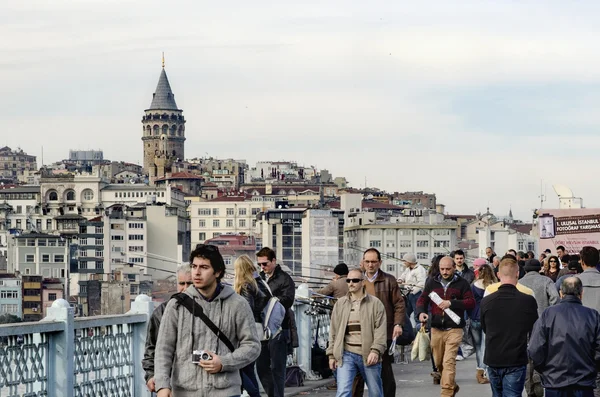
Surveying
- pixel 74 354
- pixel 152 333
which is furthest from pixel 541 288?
pixel 152 333

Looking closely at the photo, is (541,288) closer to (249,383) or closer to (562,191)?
(249,383)

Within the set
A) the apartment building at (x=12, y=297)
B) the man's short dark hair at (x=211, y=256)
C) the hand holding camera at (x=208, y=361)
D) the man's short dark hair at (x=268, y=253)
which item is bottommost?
the apartment building at (x=12, y=297)

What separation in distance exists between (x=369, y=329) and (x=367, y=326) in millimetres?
29

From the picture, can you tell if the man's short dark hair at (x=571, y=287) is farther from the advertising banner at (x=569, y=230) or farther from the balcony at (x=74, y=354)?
the advertising banner at (x=569, y=230)

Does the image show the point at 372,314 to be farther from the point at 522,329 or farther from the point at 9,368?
the point at 9,368

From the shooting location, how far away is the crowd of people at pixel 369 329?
677 cm

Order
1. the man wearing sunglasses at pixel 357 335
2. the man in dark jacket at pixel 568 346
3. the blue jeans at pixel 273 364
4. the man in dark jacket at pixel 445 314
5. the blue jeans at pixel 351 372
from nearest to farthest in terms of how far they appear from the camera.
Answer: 1. the man in dark jacket at pixel 568 346
2. the man wearing sunglasses at pixel 357 335
3. the blue jeans at pixel 351 372
4. the blue jeans at pixel 273 364
5. the man in dark jacket at pixel 445 314

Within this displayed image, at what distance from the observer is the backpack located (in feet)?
33.9

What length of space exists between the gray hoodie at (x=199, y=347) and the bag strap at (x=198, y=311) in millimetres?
17

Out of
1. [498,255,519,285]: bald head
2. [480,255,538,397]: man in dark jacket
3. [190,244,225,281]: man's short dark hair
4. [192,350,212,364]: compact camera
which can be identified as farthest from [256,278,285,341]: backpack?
[192,350,212,364]: compact camera

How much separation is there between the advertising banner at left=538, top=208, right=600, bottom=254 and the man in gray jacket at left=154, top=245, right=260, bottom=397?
23769 mm

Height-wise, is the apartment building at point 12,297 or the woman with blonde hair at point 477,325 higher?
the woman with blonde hair at point 477,325

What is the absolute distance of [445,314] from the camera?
12281mm

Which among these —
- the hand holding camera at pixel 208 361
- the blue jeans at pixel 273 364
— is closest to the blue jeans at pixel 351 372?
the blue jeans at pixel 273 364
